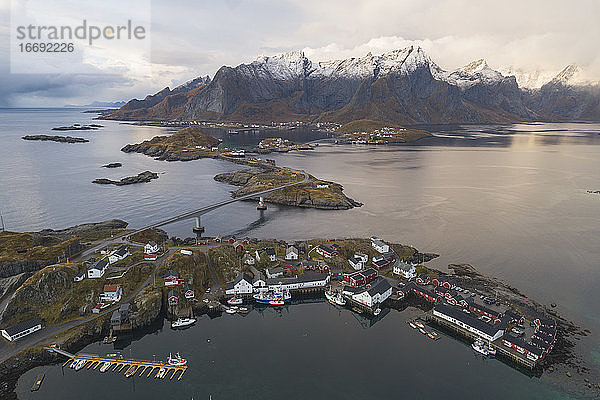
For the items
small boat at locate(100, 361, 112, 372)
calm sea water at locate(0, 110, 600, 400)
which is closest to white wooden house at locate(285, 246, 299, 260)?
calm sea water at locate(0, 110, 600, 400)

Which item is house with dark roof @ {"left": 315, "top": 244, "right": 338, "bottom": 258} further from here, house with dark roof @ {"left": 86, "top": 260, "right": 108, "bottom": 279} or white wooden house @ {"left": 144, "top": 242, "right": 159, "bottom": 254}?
house with dark roof @ {"left": 86, "top": 260, "right": 108, "bottom": 279}

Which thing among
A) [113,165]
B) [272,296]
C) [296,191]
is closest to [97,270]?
[272,296]

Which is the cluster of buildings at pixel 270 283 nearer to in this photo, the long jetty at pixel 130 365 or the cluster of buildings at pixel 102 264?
the long jetty at pixel 130 365

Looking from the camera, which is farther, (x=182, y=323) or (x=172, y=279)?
(x=172, y=279)

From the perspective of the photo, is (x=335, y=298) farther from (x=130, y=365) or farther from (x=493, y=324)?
(x=130, y=365)

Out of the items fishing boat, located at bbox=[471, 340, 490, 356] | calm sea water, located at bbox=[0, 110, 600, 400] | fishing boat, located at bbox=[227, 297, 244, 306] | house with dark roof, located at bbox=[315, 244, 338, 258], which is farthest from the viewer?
house with dark roof, located at bbox=[315, 244, 338, 258]

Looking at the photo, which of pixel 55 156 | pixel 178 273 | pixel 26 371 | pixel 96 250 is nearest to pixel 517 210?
pixel 178 273

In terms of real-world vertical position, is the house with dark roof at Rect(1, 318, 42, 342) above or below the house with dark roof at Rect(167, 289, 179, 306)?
below

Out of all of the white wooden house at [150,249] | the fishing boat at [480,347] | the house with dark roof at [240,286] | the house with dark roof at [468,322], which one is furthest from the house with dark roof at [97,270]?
the fishing boat at [480,347]
